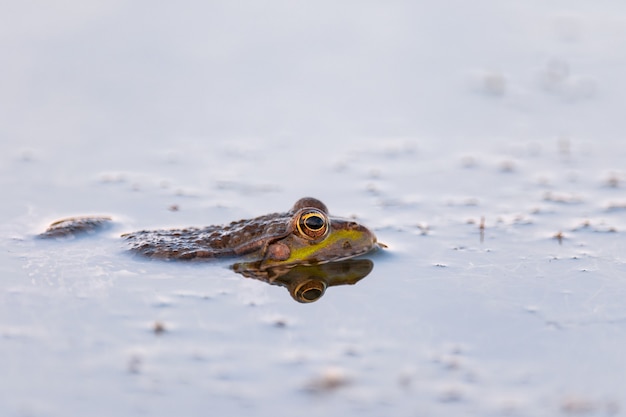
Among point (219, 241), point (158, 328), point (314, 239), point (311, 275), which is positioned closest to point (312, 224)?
point (314, 239)

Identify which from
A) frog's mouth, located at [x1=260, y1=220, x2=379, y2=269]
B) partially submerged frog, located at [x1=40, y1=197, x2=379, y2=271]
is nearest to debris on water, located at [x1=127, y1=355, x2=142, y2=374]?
partially submerged frog, located at [x1=40, y1=197, x2=379, y2=271]

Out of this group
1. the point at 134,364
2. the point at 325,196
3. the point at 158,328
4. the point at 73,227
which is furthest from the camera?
the point at 325,196

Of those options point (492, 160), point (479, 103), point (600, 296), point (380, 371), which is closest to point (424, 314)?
point (380, 371)

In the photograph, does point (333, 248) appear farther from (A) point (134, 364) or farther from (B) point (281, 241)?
(A) point (134, 364)

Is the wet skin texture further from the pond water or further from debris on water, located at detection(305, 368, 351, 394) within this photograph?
debris on water, located at detection(305, 368, 351, 394)

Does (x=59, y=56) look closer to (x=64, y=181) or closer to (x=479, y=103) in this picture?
(x=64, y=181)

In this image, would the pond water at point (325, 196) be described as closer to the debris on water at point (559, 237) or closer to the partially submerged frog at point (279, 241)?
the debris on water at point (559, 237)
